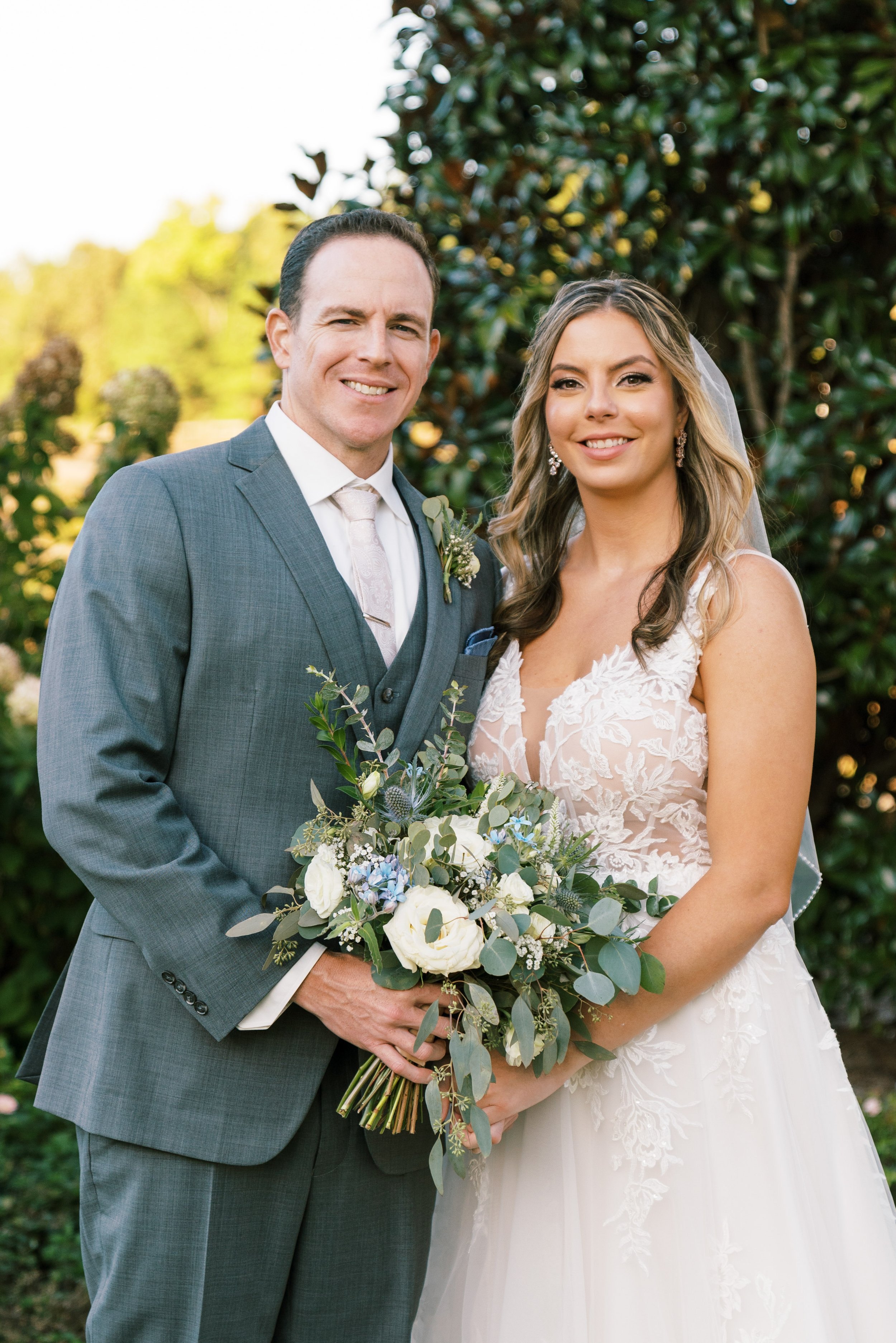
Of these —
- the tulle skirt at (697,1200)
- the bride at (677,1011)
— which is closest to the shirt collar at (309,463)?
the bride at (677,1011)

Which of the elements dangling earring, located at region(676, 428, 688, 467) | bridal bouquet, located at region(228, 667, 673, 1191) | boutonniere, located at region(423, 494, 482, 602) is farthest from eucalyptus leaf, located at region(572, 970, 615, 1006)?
dangling earring, located at region(676, 428, 688, 467)

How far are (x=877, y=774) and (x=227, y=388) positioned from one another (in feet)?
62.2

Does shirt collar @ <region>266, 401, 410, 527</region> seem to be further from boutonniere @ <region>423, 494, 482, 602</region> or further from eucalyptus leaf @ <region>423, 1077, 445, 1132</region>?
eucalyptus leaf @ <region>423, 1077, 445, 1132</region>

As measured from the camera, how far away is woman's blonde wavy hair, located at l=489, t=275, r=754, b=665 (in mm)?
2346

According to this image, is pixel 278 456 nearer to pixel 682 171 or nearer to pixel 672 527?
pixel 672 527

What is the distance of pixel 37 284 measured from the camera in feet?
76.3

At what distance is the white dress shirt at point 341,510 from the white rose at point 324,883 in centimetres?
51

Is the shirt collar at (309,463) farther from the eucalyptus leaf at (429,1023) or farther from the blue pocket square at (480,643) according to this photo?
the eucalyptus leaf at (429,1023)

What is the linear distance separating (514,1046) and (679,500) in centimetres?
129

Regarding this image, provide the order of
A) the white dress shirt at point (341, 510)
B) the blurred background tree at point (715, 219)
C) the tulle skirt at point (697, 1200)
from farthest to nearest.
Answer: the blurred background tree at point (715, 219), the white dress shirt at point (341, 510), the tulle skirt at point (697, 1200)

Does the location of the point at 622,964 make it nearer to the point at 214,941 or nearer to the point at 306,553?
the point at 214,941

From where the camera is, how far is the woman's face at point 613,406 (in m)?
2.44

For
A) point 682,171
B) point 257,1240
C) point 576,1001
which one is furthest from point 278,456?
point 682,171

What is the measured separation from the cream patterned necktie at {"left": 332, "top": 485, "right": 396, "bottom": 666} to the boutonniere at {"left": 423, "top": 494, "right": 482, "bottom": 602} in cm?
13
